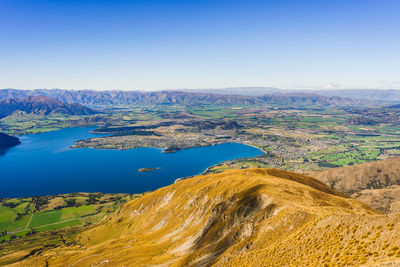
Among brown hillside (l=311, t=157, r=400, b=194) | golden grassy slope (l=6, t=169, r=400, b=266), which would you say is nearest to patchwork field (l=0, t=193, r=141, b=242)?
golden grassy slope (l=6, t=169, r=400, b=266)

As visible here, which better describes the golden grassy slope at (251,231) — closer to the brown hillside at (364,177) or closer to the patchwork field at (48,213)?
the patchwork field at (48,213)

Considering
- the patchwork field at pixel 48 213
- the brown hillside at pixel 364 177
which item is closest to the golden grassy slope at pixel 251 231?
the patchwork field at pixel 48 213

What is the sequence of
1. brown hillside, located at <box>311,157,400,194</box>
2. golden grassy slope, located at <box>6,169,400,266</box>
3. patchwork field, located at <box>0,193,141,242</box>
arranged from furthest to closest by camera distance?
brown hillside, located at <box>311,157,400,194</box>
patchwork field, located at <box>0,193,141,242</box>
golden grassy slope, located at <box>6,169,400,266</box>

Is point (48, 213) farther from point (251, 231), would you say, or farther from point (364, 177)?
point (364, 177)

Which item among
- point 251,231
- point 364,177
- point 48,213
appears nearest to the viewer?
point 251,231

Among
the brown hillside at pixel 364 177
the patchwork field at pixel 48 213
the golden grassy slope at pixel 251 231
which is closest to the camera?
the golden grassy slope at pixel 251 231

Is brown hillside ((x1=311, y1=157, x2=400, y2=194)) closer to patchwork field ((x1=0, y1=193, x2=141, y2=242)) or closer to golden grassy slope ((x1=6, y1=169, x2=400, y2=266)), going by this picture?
golden grassy slope ((x1=6, y1=169, x2=400, y2=266))

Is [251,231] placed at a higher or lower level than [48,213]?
higher

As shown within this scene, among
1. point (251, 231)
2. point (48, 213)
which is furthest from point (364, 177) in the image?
point (48, 213)

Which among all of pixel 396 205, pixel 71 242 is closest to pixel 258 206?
pixel 396 205

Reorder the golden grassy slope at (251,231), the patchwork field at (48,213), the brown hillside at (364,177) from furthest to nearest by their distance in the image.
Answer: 1. the brown hillside at (364,177)
2. the patchwork field at (48,213)
3. the golden grassy slope at (251,231)
